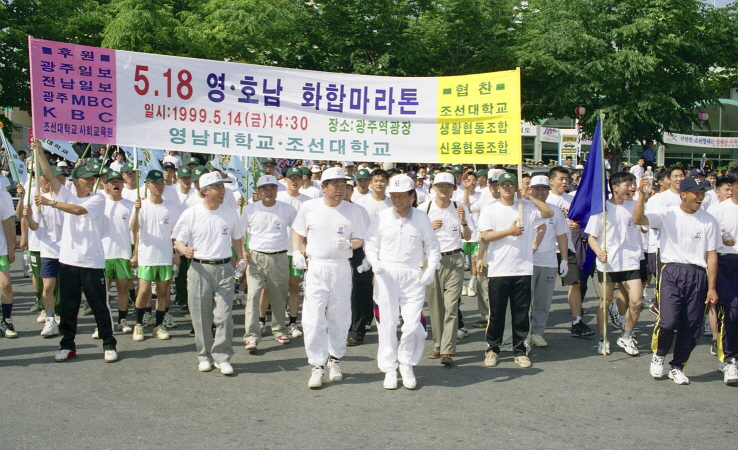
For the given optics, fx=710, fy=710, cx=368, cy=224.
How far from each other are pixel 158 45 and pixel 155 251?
18.0 metres

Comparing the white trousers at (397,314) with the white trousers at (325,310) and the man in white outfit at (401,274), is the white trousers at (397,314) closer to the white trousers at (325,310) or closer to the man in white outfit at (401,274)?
the man in white outfit at (401,274)

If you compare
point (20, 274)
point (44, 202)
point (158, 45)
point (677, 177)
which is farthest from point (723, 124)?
point (44, 202)

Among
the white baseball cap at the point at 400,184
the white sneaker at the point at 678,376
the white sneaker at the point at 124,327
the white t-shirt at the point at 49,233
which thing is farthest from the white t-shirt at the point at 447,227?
the white t-shirt at the point at 49,233

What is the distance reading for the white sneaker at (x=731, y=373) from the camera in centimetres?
647

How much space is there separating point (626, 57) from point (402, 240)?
21383 mm

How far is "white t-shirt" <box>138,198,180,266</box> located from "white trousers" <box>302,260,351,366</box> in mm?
2584

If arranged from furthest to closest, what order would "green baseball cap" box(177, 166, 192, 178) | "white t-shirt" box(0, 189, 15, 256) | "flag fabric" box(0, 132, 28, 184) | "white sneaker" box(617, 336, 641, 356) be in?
"green baseball cap" box(177, 166, 192, 178) → "flag fabric" box(0, 132, 28, 184) → "white t-shirt" box(0, 189, 15, 256) → "white sneaker" box(617, 336, 641, 356)

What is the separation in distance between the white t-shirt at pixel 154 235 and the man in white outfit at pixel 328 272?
94.5 inches

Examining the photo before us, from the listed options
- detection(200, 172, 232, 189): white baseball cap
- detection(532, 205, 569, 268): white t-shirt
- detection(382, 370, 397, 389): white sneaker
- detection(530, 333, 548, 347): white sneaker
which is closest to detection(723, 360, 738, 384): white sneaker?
detection(530, 333, 548, 347): white sneaker

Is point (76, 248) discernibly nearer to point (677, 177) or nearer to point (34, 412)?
point (34, 412)

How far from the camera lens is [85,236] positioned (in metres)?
7.16

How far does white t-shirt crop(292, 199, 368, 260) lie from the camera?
6582 mm

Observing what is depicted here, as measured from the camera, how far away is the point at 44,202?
22.5 ft

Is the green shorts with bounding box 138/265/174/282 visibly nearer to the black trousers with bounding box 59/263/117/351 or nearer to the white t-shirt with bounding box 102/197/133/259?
the white t-shirt with bounding box 102/197/133/259
